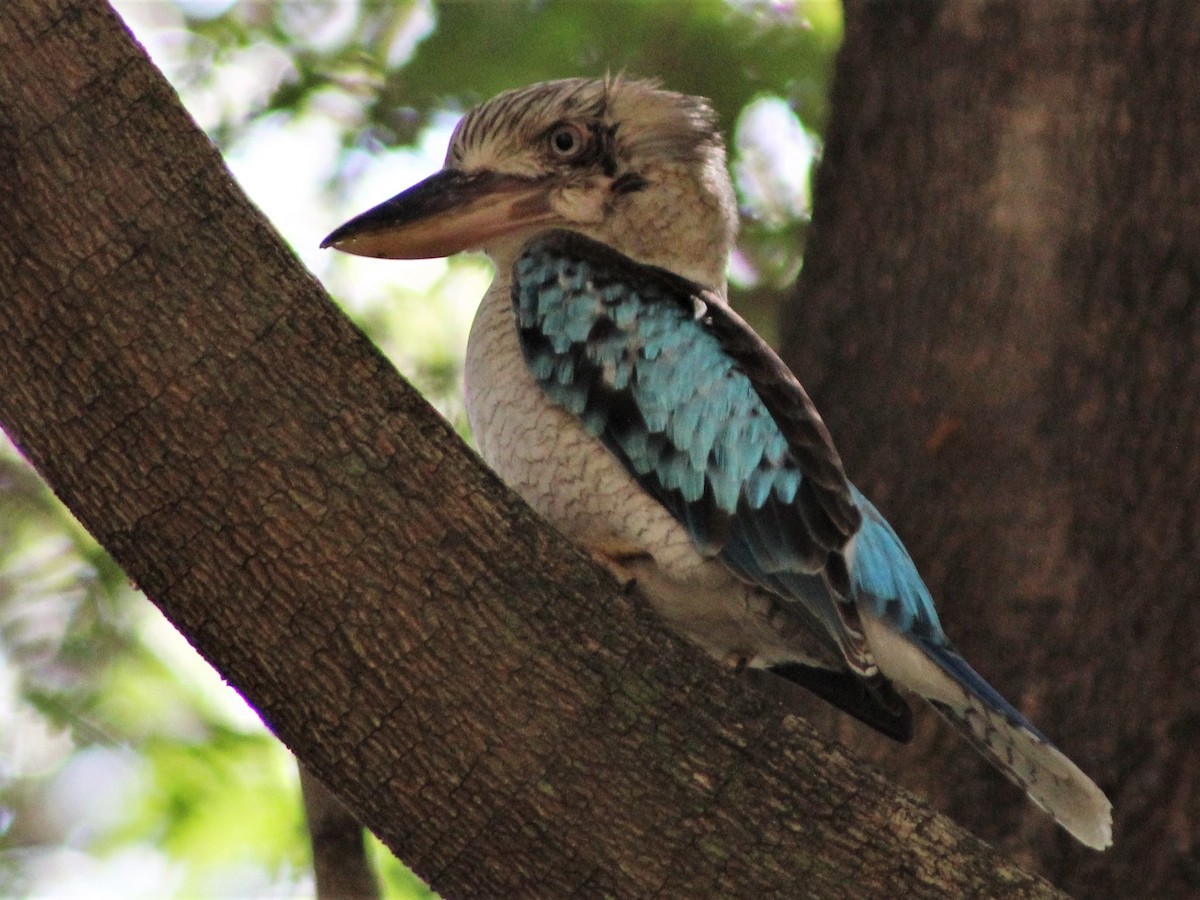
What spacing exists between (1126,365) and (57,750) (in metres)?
3.27

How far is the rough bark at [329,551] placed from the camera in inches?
90.4

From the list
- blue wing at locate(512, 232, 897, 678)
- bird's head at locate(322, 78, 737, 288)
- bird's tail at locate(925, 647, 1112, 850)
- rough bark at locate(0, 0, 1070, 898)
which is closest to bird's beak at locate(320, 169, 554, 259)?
bird's head at locate(322, 78, 737, 288)

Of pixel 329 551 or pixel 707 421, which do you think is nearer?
pixel 329 551

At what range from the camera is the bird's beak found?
11.1ft

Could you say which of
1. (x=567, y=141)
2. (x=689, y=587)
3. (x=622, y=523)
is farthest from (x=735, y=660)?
(x=567, y=141)

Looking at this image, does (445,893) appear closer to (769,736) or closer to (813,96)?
(769,736)

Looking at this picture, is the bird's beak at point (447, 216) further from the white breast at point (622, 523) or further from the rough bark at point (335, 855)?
the rough bark at point (335, 855)

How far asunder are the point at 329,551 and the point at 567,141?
5.17ft

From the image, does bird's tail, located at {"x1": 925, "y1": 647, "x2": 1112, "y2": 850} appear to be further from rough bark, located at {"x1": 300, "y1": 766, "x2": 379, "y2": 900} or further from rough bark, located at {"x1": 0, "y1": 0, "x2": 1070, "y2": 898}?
rough bark, located at {"x1": 300, "y1": 766, "x2": 379, "y2": 900}

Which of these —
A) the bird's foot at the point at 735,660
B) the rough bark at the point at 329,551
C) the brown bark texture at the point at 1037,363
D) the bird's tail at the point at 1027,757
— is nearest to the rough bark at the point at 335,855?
the rough bark at the point at 329,551

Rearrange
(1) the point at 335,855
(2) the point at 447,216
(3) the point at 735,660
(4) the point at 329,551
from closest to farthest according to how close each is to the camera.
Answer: (4) the point at 329,551 < (1) the point at 335,855 < (3) the point at 735,660 < (2) the point at 447,216

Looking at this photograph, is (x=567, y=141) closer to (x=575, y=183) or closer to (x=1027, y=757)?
(x=575, y=183)

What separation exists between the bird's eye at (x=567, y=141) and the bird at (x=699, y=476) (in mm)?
197

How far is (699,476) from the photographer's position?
2994 mm
